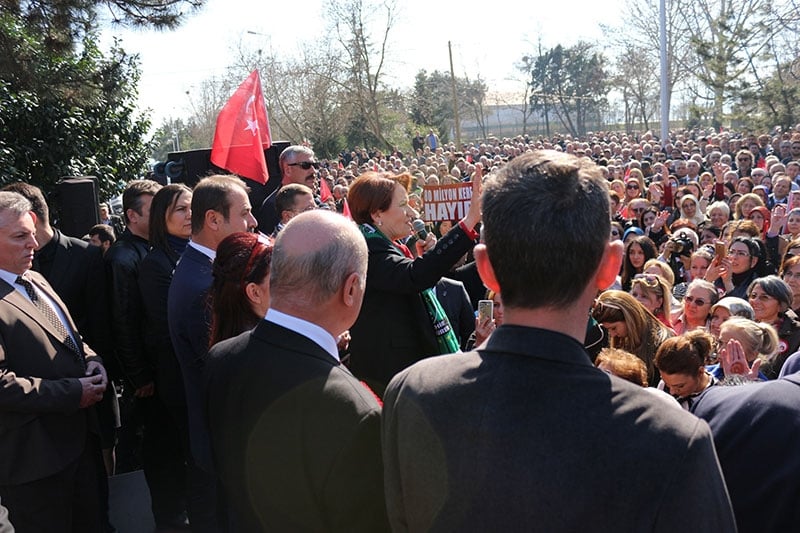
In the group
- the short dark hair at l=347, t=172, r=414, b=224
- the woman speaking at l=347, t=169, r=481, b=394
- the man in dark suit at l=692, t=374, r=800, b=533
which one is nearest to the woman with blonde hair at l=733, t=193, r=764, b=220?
the woman speaking at l=347, t=169, r=481, b=394

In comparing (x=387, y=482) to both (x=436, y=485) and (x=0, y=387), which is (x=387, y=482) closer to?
(x=436, y=485)

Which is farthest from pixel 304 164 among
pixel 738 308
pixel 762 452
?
pixel 762 452

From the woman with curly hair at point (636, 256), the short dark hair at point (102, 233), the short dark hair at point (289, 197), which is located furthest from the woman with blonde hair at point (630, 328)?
the short dark hair at point (102, 233)

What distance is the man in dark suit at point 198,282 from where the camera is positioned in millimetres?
3258

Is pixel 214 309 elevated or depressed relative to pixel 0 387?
elevated

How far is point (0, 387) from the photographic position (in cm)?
319

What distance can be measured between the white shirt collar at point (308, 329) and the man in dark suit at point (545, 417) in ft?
1.72

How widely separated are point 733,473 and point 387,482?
3.15 feet

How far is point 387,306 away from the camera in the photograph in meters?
3.60

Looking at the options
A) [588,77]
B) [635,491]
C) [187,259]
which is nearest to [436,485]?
[635,491]

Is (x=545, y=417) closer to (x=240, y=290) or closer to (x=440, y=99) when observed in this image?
(x=240, y=290)

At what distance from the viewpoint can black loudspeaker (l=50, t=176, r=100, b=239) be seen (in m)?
6.73

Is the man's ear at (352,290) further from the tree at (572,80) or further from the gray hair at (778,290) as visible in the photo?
the tree at (572,80)

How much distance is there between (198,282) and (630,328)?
9.11 feet
